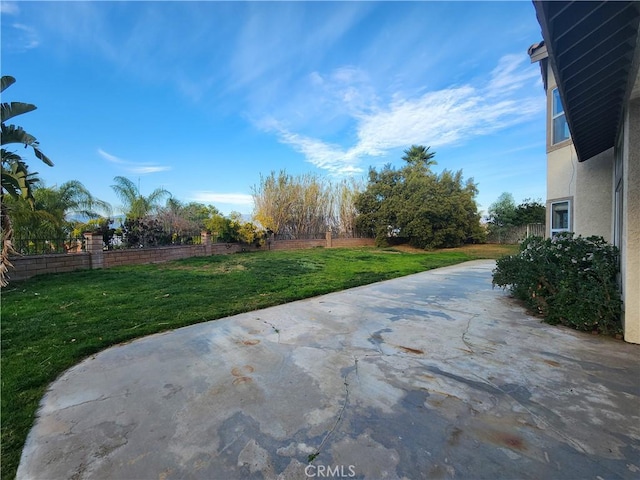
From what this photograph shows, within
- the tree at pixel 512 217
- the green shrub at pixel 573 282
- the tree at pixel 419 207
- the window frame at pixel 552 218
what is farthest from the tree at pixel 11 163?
the tree at pixel 512 217

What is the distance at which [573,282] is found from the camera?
390 centimetres

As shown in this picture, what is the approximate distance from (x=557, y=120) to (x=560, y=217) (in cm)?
216

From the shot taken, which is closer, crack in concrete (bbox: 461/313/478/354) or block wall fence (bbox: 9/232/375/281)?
crack in concrete (bbox: 461/313/478/354)

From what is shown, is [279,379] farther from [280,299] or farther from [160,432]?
[280,299]

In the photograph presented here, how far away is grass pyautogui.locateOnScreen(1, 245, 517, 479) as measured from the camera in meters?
2.42

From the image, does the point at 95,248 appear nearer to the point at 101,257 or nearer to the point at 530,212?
the point at 101,257

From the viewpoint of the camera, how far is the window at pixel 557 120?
20.1 ft

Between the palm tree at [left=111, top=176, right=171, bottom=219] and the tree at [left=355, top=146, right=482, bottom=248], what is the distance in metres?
13.7

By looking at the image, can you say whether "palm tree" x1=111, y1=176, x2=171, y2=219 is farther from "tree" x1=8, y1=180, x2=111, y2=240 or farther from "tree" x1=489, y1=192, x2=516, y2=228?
"tree" x1=489, y1=192, x2=516, y2=228

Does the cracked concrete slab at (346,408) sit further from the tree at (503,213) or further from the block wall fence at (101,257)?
the tree at (503,213)

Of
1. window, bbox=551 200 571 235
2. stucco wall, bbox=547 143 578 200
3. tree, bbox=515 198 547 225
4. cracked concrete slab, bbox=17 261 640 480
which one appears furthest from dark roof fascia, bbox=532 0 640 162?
tree, bbox=515 198 547 225

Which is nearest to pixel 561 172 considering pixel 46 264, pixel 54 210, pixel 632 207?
pixel 632 207

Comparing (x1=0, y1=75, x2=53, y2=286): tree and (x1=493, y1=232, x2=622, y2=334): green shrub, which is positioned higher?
(x1=0, y1=75, x2=53, y2=286): tree

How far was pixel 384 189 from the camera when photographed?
70.4 ft
